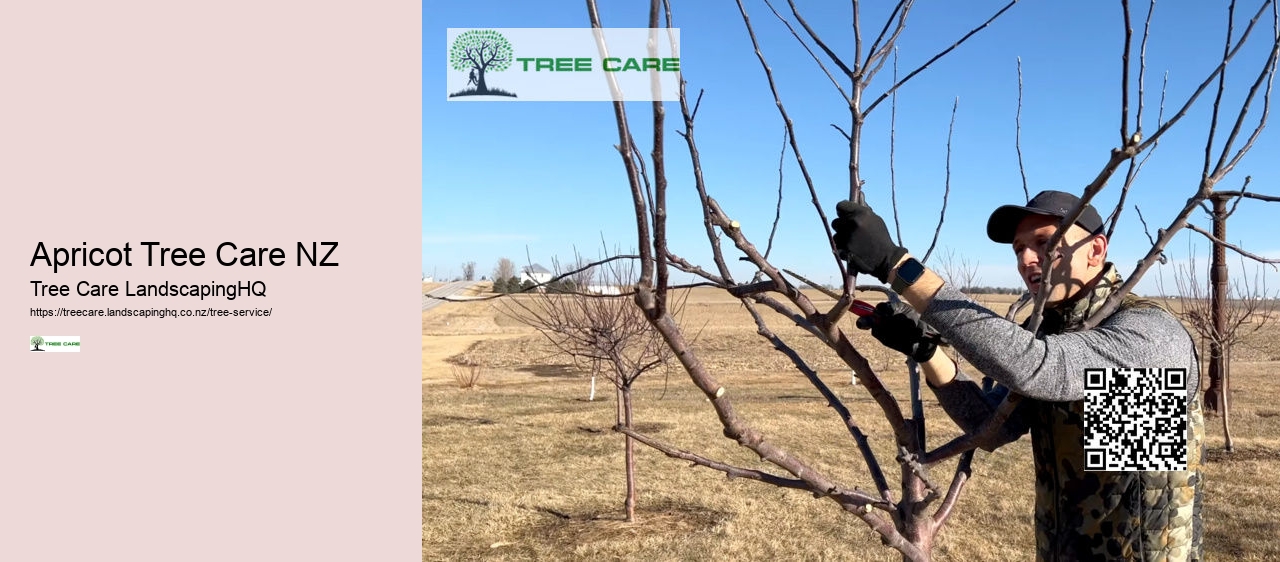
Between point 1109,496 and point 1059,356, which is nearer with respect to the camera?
point 1059,356

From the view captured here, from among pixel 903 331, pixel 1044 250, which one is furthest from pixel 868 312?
pixel 1044 250

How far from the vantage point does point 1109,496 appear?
1.74 metres

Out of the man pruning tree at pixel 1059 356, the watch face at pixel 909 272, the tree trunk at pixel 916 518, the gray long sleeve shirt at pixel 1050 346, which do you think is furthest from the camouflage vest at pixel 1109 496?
the watch face at pixel 909 272

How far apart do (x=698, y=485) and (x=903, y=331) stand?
7128 millimetres

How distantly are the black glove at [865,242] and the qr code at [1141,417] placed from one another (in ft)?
1.68

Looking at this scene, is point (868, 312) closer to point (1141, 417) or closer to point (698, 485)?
point (1141, 417)

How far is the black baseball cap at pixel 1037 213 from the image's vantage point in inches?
66.9

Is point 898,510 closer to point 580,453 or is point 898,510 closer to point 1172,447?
point 1172,447

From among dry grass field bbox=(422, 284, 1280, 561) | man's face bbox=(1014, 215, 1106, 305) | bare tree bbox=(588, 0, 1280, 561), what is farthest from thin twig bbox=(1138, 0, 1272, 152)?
dry grass field bbox=(422, 284, 1280, 561)

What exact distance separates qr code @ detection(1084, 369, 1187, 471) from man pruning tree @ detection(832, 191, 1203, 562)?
0.9 inches

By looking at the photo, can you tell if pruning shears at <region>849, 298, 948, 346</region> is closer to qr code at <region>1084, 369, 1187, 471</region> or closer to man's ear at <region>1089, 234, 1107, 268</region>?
qr code at <region>1084, 369, 1187, 471</region>

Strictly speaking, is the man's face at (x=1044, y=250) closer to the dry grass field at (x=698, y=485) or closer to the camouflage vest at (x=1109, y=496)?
the camouflage vest at (x=1109, y=496)

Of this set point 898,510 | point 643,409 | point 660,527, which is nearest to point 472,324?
point 643,409

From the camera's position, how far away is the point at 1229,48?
1.26 metres
